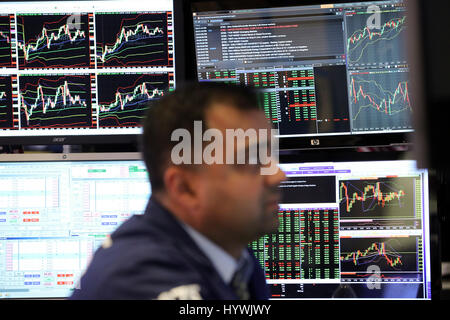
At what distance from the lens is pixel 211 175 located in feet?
3.48

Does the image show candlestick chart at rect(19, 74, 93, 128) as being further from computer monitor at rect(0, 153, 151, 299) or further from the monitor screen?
the monitor screen

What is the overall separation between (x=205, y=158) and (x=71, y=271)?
1068 millimetres

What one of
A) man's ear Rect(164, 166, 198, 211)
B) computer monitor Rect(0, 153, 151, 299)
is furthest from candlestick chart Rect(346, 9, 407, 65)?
man's ear Rect(164, 166, 198, 211)

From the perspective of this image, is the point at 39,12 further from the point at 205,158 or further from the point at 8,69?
the point at 205,158

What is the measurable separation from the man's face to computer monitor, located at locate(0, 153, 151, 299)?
0.91 metres

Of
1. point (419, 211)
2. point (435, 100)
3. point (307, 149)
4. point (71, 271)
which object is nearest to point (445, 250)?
point (419, 211)

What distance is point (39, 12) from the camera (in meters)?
1.93

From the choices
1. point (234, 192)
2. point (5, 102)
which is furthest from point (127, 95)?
point (234, 192)

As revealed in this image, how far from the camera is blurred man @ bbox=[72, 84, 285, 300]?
997mm

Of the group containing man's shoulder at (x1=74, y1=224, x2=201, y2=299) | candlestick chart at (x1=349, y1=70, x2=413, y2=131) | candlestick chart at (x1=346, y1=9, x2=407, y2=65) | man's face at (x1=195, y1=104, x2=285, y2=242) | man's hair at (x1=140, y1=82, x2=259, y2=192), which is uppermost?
candlestick chart at (x1=346, y1=9, x2=407, y2=65)

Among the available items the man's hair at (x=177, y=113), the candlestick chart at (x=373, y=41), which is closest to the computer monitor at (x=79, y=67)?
the candlestick chart at (x=373, y=41)

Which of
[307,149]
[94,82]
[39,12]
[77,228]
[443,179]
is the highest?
[39,12]

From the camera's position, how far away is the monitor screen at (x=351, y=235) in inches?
73.7

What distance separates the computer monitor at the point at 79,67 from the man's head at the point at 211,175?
2.89 ft
